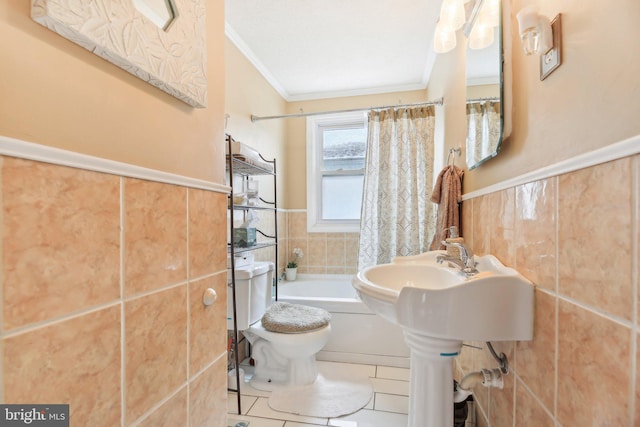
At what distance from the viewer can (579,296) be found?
613mm

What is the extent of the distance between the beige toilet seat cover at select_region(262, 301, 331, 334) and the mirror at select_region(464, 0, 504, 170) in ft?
4.15

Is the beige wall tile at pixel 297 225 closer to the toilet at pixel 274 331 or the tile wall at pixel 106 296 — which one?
the toilet at pixel 274 331

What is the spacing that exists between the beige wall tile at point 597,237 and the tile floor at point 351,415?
4.24 ft

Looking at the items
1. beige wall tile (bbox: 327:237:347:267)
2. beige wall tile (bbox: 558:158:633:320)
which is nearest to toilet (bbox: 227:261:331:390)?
beige wall tile (bbox: 327:237:347:267)

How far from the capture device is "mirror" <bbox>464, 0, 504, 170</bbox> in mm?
1096

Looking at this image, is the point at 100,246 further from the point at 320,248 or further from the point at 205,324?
the point at 320,248

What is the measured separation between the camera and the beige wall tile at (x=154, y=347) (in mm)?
649

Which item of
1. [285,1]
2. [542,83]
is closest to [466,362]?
[542,83]

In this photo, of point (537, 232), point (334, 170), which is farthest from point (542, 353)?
point (334, 170)

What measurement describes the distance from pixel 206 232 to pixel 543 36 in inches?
41.7

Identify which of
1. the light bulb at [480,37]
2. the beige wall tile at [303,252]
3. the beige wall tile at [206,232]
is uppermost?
the light bulb at [480,37]

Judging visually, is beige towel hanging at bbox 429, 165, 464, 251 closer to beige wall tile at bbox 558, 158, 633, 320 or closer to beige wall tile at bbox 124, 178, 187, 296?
beige wall tile at bbox 558, 158, 633, 320

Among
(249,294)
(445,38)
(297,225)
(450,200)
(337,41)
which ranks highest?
(337,41)

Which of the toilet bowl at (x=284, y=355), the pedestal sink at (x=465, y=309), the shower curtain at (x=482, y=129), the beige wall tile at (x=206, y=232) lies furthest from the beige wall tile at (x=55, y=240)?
the toilet bowl at (x=284, y=355)
